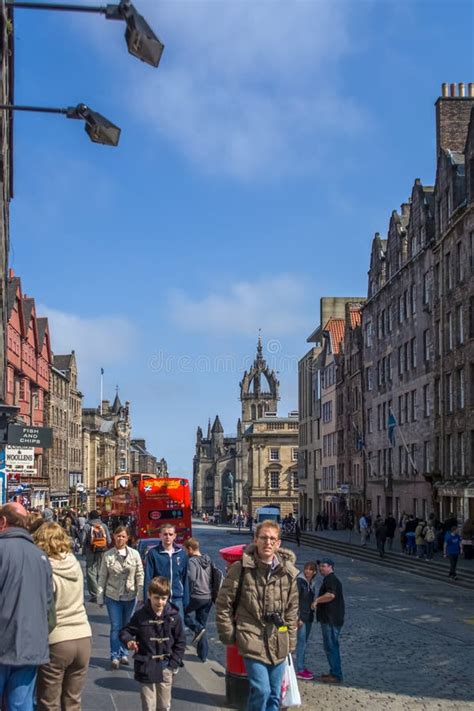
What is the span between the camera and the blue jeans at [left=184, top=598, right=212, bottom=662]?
1316 cm

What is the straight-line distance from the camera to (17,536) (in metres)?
6.75

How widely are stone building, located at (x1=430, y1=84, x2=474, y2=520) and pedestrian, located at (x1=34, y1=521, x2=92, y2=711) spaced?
32.3m

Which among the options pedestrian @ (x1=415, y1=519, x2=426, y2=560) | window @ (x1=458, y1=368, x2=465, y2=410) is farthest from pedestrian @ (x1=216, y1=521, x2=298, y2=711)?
window @ (x1=458, y1=368, x2=465, y2=410)

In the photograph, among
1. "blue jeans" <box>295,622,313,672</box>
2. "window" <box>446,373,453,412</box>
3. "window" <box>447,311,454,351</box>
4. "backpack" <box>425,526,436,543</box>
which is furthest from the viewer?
"window" <box>446,373,453,412</box>

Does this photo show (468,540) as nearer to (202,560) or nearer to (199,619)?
(199,619)

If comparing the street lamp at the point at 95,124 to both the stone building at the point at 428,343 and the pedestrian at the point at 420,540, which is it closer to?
the pedestrian at the point at 420,540

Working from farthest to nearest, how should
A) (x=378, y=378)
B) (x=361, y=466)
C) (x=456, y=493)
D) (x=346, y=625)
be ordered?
1. (x=361, y=466)
2. (x=378, y=378)
3. (x=456, y=493)
4. (x=346, y=625)

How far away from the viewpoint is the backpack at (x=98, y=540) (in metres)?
19.1

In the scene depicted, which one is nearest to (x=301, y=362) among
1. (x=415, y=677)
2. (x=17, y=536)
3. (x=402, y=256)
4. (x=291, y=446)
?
(x=291, y=446)

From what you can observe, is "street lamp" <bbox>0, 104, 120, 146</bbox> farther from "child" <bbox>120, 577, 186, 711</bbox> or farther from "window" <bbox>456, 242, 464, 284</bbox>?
"window" <bbox>456, 242, 464, 284</bbox>

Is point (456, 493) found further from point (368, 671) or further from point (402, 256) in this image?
point (368, 671)

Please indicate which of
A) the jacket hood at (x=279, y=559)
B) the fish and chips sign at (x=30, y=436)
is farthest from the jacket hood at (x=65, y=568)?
the fish and chips sign at (x=30, y=436)

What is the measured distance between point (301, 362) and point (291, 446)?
2265cm

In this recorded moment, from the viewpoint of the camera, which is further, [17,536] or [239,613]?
[239,613]
